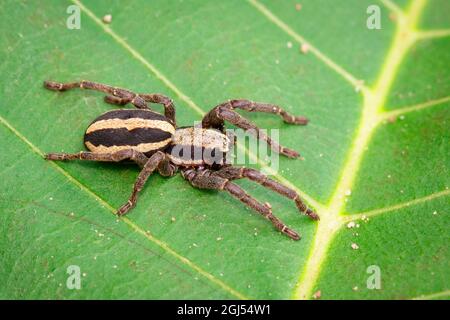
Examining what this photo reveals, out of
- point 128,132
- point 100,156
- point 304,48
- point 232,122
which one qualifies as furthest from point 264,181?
point 304,48

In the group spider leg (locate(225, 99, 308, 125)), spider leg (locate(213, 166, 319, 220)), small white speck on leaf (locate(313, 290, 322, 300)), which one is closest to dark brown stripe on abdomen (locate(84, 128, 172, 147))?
spider leg (locate(213, 166, 319, 220))

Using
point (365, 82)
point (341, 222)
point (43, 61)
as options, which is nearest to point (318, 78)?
point (365, 82)

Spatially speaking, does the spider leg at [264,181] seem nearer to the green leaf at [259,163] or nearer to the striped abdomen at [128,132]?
the green leaf at [259,163]

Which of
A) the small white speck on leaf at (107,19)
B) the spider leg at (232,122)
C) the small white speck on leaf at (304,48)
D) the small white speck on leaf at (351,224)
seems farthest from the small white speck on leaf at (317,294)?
the small white speck on leaf at (107,19)

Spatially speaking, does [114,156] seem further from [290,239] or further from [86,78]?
[290,239]

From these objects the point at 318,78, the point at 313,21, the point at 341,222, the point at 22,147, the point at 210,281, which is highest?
the point at 313,21
